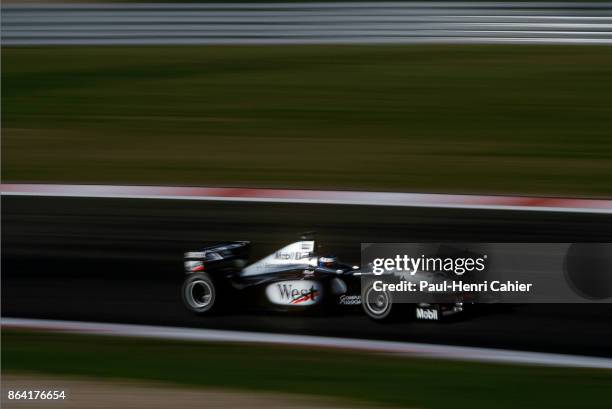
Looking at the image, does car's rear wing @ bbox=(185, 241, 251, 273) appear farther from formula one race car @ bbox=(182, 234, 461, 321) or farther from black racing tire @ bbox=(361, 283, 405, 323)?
black racing tire @ bbox=(361, 283, 405, 323)

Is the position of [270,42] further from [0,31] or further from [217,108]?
[0,31]

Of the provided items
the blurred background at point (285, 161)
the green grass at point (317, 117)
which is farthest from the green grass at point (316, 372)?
the green grass at point (317, 117)

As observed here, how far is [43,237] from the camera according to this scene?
6496 millimetres

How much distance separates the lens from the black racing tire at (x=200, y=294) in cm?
570

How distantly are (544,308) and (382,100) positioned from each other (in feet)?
17.6

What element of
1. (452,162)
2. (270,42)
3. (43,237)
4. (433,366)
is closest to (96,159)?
(43,237)

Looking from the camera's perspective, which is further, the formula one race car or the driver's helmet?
the driver's helmet

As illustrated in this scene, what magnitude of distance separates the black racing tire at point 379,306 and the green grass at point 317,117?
2.81m

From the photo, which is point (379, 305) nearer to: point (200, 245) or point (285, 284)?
point (285, 284)

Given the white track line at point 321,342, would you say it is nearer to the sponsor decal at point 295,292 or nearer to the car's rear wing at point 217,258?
the sponsor decal at point 295,292

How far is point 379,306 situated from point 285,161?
3.68 meters

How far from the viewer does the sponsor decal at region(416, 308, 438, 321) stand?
5354mm

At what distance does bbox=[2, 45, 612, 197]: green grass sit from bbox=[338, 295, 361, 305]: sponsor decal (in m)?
2.77

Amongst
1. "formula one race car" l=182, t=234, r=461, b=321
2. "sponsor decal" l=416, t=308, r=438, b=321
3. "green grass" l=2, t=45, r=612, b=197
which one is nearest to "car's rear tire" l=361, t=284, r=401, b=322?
"formula one race car" l=182, t=234, r=461, b=321
